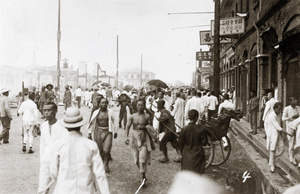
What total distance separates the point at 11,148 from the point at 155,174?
4685 mm

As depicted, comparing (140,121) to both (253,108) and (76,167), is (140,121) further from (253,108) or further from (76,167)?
(253,108)

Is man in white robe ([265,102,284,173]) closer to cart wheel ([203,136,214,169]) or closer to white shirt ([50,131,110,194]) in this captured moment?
cart wheel ([203,136,214,169])

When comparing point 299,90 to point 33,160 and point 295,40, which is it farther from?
point 33,160

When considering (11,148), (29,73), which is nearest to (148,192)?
(11,148)

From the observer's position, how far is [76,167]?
3.21 meters

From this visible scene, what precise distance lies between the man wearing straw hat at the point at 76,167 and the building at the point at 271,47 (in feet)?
20.3

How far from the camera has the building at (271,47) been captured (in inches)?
356

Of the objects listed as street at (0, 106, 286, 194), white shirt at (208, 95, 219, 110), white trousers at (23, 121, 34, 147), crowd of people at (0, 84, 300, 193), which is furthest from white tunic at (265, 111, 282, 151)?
white trousers at (23, 121, 34, 147)

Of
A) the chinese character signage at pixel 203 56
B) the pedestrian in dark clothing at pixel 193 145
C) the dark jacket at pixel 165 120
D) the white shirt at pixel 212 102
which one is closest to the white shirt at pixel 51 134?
the pedestrian in dark clothing at pixel 193 145

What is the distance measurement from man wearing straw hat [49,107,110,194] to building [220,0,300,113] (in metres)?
6.18

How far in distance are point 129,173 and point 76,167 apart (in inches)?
146

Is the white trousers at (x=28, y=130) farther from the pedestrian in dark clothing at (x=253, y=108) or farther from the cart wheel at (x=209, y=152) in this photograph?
the pedestrian in dark clothing at (x=253, y=108)

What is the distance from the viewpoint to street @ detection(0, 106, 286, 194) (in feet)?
19.2

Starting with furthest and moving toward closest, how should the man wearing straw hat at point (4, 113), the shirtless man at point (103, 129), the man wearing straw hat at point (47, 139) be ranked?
the man wearing straw hat at point (4, 113), the shirtless man at point (103, 129), the man wearing straw hat at point (47, 139)
